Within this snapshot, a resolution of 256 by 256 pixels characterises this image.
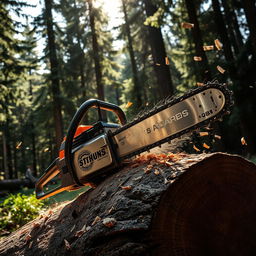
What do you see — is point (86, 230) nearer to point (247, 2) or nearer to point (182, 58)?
point (247, 2)

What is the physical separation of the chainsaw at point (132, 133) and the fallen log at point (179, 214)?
28 centimetres

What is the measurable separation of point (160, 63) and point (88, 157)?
576 centimetres

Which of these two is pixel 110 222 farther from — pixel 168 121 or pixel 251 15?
pixel 251 15

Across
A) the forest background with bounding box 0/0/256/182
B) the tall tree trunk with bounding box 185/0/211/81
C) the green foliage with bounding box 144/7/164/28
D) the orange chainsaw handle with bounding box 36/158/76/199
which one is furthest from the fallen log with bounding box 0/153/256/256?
the green foliage with bounding box 144/7/164/28

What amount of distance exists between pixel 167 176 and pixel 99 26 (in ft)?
39.4

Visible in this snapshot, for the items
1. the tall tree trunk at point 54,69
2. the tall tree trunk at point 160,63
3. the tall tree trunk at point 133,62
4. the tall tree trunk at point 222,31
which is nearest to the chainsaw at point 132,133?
the tall tree trunk at point 160,63

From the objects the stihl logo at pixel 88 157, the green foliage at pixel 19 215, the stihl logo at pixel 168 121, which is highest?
the stihl logo at pixel 168 121

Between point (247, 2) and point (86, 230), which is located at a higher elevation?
point (247, 2)

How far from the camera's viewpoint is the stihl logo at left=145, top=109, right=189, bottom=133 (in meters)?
1.61

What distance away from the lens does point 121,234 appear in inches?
45.5

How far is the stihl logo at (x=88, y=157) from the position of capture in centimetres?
183

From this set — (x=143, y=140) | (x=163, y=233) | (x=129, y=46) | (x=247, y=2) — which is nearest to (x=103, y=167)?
(x=143, y=140)

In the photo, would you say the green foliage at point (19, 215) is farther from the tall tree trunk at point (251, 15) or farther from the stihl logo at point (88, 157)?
the tall tree trunk at point (251, 15)

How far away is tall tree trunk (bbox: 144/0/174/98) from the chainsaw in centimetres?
501
